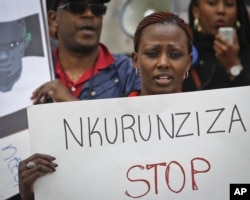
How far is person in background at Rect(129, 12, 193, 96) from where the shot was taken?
94.5 inches

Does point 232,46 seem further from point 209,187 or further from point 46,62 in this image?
point 209,187

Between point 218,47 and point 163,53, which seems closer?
point 163,53

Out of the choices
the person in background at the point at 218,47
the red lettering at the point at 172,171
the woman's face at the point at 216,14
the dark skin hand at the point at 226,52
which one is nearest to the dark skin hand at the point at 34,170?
the red lettering at the point at 172,171

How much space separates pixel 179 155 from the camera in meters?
2.29

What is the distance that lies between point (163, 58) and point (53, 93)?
0.66 meters

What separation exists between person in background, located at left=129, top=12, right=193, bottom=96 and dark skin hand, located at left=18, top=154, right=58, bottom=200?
1.47 feet

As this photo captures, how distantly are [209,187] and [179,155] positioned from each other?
144mm

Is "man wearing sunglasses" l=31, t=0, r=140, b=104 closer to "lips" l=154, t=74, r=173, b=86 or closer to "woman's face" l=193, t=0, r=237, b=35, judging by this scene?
"lips" l=154, t=74, r=173, b=86

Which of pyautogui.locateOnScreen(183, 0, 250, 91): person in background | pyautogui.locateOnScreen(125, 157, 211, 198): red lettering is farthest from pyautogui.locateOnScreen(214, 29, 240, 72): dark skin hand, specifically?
pyautogui.locateOnScreen(125, 157, 211, 198): red lettering

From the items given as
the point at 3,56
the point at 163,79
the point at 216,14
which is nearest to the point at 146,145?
the point at 163,79


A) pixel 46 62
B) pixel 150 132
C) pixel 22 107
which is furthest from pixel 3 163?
pixel 150 132

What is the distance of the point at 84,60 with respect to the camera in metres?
3.17

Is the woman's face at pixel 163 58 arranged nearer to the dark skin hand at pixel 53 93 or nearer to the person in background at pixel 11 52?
the dark skin hand at pixel 53 93

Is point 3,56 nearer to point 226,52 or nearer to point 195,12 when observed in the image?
point 226,52
